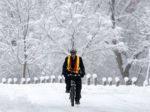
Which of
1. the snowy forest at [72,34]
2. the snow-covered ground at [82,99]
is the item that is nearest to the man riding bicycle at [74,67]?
the snow-covered ground at [82,99]

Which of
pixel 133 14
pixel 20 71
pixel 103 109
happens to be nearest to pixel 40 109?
pixel 103 109

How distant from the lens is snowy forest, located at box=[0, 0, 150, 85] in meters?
31.8

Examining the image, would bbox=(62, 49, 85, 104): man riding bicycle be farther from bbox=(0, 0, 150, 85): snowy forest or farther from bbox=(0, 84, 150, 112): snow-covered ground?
bbox=(0, 0, 150, 85): snowy forest

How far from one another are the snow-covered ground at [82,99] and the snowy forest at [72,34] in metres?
8.89

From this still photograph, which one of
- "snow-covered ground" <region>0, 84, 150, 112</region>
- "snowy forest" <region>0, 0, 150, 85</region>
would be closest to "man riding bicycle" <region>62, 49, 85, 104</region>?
"snow-covered ground" <region>0, 84, 150, 112</region>

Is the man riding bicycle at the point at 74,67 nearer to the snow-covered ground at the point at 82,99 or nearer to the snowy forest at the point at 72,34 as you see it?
the snow-covered ground at the point at 82,99

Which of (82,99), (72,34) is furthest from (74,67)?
(72,34)

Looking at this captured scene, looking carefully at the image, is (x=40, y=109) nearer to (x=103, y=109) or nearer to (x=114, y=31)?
(x=103, y=109)

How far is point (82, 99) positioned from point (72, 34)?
1397 cm

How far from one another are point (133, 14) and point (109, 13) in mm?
2103

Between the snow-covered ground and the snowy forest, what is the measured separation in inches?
350

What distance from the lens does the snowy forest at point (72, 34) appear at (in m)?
31.8

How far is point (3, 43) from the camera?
118ft

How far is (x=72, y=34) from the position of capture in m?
31.6
